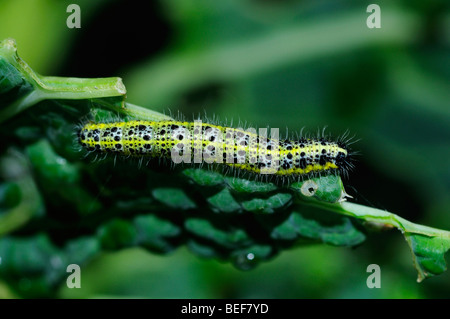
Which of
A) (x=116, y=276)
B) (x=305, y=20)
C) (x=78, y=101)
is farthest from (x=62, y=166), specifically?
(x=305, y=20)

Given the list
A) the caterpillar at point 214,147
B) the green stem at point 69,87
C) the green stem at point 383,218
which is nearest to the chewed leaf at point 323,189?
the green stem at point 383,218

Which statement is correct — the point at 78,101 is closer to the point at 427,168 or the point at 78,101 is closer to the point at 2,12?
the point at 2,12

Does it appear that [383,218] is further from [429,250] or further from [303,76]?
[303,76]

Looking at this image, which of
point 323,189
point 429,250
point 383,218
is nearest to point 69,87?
point 323,189

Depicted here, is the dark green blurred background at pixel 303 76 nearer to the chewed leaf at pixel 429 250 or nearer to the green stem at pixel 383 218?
the chewed leaf at pixel 429 250

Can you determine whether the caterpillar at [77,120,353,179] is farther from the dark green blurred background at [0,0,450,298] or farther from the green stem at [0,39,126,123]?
the dark green blurred background at [0,0,450,298]

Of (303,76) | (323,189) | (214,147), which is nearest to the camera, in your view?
(323,189)

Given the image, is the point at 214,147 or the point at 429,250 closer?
the point at 429,250

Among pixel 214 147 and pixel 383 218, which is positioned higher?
pixel 214 147
